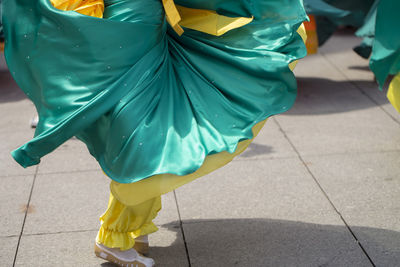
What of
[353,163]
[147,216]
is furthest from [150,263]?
[353,163]

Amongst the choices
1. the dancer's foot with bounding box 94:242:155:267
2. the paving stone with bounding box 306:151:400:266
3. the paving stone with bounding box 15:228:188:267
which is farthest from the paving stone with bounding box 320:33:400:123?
the dancer's foot with bounding box 94:242:155:267

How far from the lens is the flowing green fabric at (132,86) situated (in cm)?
267

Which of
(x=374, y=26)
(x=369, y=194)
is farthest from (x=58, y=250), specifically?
(x=374, y=26)

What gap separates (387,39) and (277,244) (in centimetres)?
146

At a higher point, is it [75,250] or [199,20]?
[199,20]

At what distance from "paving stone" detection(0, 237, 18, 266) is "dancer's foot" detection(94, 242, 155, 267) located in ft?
1.67

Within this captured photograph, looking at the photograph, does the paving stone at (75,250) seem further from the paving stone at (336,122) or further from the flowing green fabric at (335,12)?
the flowing green fabric at (335,12)

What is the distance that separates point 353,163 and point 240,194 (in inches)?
39.2

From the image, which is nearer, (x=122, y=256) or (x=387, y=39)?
(x=122, y=256)

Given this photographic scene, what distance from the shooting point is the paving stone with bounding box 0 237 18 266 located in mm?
3225

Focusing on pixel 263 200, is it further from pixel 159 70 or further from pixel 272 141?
pixel 159 70

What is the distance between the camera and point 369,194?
12.9ft

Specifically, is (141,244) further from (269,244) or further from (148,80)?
(148,80)

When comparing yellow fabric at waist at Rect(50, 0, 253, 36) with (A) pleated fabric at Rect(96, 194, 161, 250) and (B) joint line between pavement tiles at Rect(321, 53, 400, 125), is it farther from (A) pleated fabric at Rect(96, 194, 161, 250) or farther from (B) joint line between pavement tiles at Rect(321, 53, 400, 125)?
(B) joint line between pavement tiles at Rect(321, 53, 400, 125)
